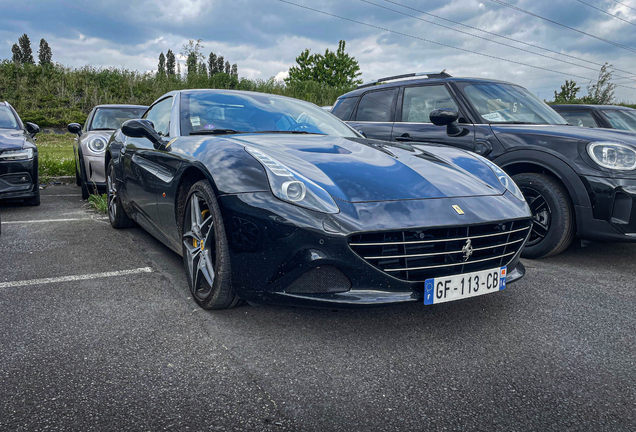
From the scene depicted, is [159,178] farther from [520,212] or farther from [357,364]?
[520,212]

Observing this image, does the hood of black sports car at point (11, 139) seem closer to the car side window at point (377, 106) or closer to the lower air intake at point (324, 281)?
the car side window at point (377, 106)

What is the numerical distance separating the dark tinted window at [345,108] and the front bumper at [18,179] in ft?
12.8

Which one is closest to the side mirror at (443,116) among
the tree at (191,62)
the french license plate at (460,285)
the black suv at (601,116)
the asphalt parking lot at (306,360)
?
the asphalt parking lot at (306,360)

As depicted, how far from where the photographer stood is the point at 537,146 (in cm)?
415

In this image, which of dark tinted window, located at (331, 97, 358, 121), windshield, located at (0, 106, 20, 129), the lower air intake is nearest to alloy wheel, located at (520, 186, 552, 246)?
the lower air intake

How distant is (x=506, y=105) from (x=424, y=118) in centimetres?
82

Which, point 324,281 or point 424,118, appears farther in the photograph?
point 424,118

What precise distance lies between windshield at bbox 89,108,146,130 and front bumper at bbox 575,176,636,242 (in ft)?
22.0

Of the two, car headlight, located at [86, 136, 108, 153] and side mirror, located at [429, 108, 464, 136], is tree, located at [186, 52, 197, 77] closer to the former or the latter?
car headlight, located at [86, 136, 108, 153]

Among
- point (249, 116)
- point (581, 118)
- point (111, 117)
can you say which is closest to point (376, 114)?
point (249, 116)

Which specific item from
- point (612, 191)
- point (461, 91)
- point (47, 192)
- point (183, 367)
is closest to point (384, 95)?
point (461, 91)

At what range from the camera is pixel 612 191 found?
146 inches

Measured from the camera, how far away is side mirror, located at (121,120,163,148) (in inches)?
134

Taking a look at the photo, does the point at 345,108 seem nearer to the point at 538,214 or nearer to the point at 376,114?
the point at 376,114
